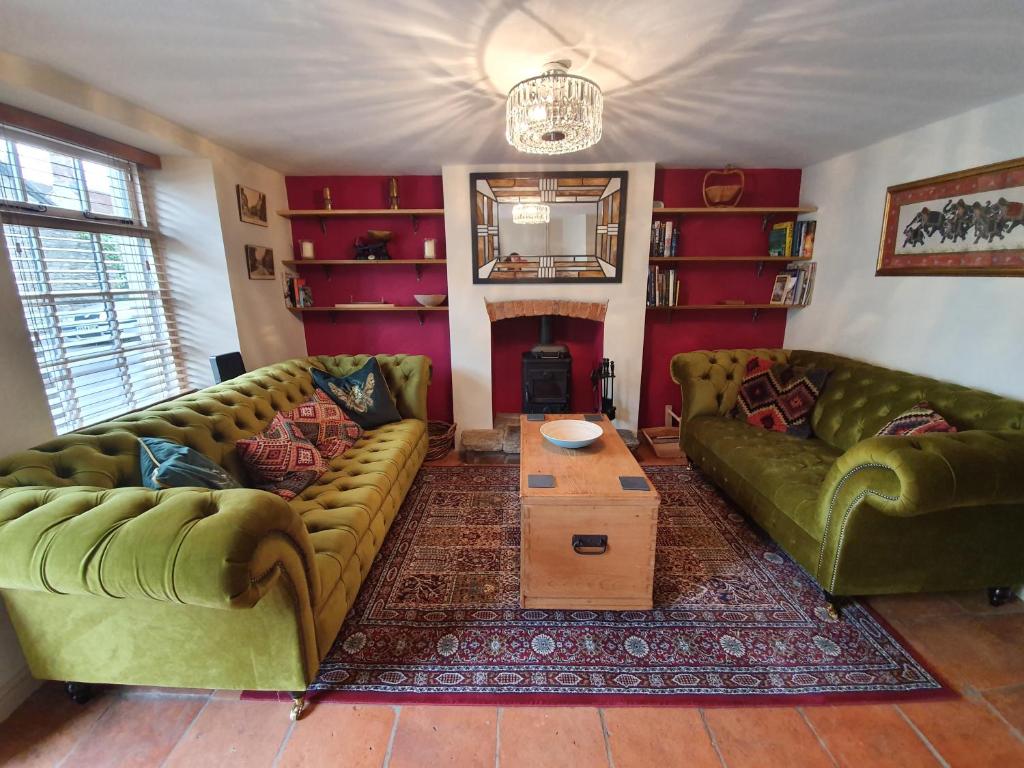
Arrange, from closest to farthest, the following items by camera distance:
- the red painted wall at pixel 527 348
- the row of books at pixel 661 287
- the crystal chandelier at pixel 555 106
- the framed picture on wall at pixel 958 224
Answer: the crystal chandelier at pixel 555 106
the framed picture on wall at pixel 958 224
the row of books at pixel 661 287
the red painted wall at pixel 527 348

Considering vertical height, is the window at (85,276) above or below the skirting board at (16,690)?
above

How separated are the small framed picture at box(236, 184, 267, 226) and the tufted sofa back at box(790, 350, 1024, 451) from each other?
12.4 ft

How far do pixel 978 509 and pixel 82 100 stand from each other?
3.81 metres

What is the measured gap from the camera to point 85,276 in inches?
79.7

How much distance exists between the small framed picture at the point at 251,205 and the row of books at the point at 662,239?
280 centimetres

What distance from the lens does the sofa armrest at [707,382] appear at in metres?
2.85

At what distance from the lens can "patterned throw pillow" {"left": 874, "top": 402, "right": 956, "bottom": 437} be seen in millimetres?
1788

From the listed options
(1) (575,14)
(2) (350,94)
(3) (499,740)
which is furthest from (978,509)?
(2) (350,94)

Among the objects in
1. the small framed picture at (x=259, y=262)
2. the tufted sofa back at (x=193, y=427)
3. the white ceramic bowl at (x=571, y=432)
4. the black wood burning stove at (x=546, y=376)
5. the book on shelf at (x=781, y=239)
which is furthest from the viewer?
the black wood burning stove at (x=546, y=376)

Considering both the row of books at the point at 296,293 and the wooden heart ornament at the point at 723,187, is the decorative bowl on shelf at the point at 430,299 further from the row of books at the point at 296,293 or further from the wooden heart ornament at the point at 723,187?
the wooden heart ornament at the point at 723,187

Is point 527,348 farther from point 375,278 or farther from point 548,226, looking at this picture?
point 375,278

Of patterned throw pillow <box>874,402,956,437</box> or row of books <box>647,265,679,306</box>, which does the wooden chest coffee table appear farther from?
row of books <box>647,265,679,306</box>

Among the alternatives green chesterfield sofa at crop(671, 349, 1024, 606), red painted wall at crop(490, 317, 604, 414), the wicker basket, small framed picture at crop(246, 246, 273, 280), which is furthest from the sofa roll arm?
small framed picture at crop(246, 246, 273, 280)

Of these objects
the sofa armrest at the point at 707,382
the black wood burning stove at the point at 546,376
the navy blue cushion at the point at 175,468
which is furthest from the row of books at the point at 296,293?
the sofa armrest at the point at 707,382
